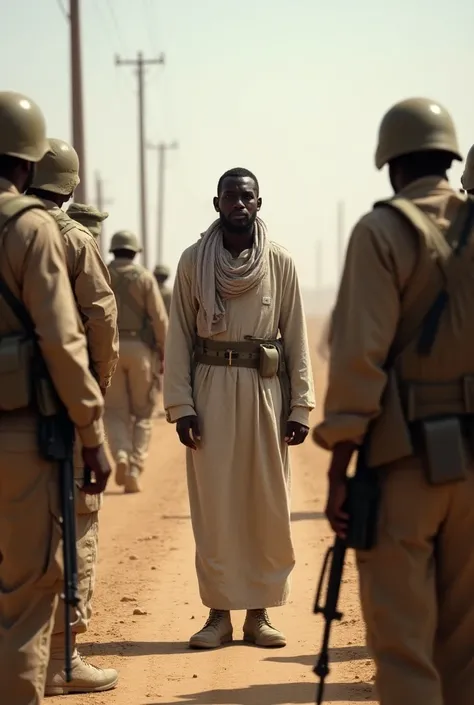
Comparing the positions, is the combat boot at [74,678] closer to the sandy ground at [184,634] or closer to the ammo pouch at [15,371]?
the sandy ground at [184,634]

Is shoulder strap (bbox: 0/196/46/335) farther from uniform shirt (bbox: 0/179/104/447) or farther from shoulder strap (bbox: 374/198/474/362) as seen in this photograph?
shoulder strap (bbox: 374/198/474/362)

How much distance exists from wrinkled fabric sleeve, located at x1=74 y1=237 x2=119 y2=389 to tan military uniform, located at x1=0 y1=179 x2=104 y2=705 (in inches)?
55.9

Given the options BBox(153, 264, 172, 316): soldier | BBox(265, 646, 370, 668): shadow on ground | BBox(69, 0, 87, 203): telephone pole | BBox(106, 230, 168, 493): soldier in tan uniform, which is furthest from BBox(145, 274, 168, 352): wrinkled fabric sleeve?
BBox(69, 0, 87, 203): telephone pole

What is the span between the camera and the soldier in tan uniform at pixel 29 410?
528 centimetres

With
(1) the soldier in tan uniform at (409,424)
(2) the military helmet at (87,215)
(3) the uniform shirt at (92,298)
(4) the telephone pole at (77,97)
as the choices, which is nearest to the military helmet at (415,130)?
(1) the soldier in tan uniform at (409,424)

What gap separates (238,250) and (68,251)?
1.47m

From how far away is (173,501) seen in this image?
14344 mm

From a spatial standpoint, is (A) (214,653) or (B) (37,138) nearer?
(B) (37,138)

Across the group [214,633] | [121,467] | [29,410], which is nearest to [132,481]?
[121,467]

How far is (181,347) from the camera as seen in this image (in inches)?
316

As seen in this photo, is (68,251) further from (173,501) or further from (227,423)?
(173,501)

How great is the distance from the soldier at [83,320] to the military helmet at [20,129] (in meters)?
1.28

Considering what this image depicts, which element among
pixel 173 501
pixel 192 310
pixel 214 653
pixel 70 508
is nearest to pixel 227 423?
pixel 192 310

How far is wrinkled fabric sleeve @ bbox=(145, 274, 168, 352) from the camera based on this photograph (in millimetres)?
15086
